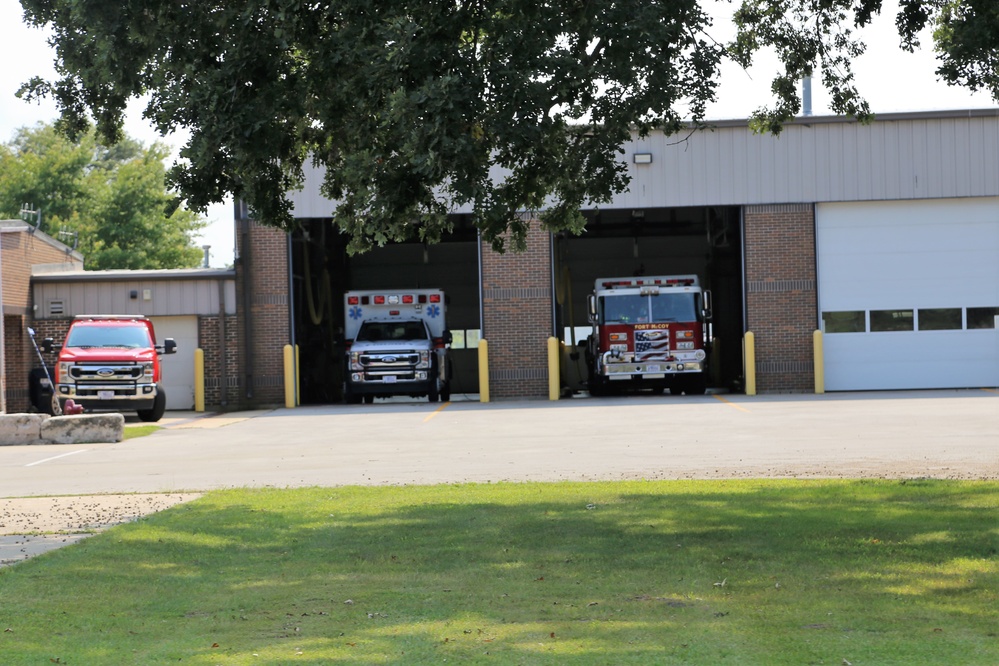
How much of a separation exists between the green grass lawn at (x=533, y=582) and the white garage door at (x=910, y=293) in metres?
22.4

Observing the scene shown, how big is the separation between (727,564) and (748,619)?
1788mm

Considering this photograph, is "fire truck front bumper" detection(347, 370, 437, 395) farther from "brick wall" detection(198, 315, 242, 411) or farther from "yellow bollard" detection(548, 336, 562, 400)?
"brick wall" detection(198, 315, 242, 411)

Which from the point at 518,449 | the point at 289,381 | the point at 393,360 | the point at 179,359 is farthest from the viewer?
the point at 179,359

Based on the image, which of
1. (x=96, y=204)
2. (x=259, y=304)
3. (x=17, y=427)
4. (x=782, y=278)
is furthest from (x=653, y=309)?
(x=96, y=204)

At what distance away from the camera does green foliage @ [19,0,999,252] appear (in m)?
11.3

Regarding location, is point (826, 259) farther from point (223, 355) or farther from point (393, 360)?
point (223, 355)

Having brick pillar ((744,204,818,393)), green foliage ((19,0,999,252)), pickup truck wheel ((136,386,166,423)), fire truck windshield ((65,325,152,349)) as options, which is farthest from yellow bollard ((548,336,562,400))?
green foliage ((19,0,999,252))

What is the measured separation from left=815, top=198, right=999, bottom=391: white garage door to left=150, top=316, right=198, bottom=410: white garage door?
16.8m

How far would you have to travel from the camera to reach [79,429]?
2291 centimetres

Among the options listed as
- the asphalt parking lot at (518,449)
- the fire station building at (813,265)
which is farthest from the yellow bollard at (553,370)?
the asphalt parking lot at (518,449)

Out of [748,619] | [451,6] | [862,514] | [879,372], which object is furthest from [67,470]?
[879,372]

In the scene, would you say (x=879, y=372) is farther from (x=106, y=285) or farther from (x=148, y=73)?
(x=148, y=73)

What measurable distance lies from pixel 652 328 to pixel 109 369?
42.9 feet

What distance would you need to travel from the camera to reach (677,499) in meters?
12.5
